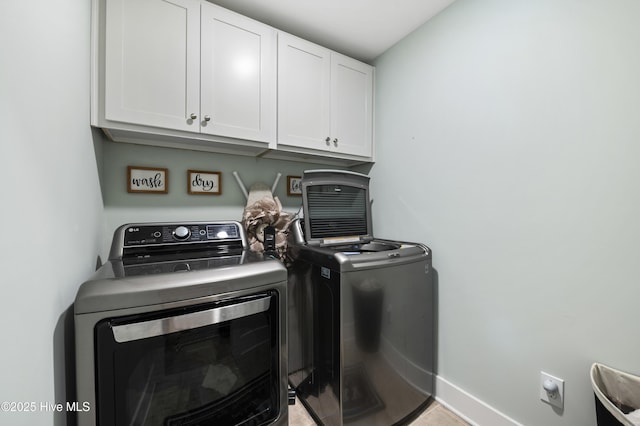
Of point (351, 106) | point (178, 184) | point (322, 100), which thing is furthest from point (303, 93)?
point (178, 184)

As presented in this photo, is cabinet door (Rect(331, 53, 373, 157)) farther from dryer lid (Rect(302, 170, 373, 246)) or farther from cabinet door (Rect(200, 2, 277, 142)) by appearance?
cabinet door (Rect(200, 2, 277, 142))

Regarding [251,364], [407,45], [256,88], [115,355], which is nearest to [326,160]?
[256,88]

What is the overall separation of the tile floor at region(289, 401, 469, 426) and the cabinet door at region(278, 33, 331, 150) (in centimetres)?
159

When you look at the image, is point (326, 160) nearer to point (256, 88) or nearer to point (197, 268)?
point (256, 88)

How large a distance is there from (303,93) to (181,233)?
113 centimetres

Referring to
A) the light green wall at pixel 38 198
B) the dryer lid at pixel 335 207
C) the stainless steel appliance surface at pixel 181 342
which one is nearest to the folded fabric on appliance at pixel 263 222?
the dryer lid at pixel 335 207

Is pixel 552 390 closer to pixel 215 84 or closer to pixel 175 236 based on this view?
pixel 175 236

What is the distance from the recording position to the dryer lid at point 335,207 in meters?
1.53

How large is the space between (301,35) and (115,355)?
1945 millimetres

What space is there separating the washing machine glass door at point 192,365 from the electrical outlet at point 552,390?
116cm

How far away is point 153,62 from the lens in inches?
46.8

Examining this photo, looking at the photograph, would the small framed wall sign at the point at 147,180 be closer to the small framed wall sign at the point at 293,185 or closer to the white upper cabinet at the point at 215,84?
the white upper cabinet at the point at 215,84

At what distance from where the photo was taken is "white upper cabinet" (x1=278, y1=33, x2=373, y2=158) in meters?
1.56

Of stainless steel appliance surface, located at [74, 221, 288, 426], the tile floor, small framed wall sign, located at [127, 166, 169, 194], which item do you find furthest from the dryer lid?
the tile floor
